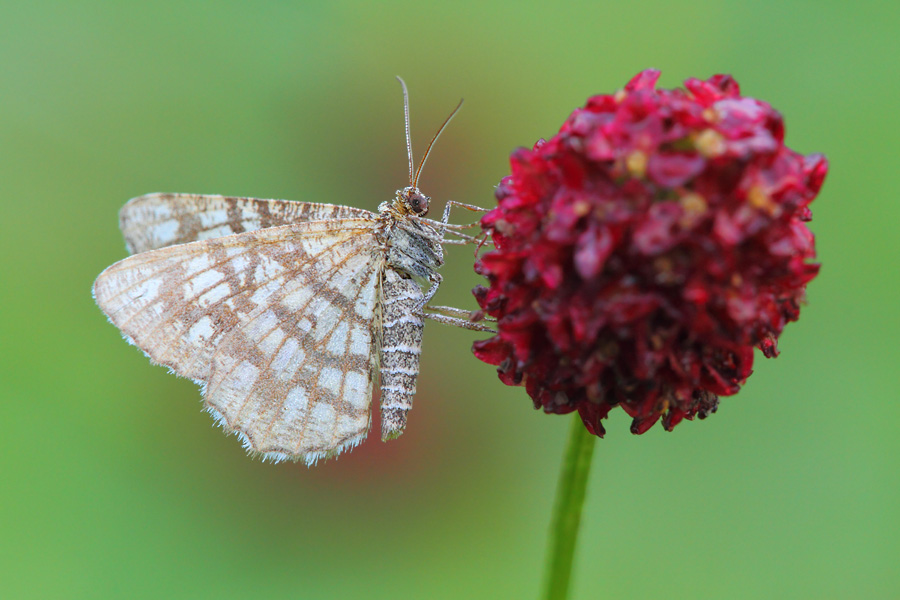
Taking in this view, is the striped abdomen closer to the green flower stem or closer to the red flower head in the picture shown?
the green flower stem

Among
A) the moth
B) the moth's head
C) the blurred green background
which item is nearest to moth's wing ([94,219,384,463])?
the moth

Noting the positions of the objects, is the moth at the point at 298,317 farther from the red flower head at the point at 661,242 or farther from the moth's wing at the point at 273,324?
the red flower head at the point at 661,242

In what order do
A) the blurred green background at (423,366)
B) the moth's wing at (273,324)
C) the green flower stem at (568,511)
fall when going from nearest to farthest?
1. the green flower stem at (568,511)
2. the moth's wing at (273,324)
3. the blurred green background at (423,366)

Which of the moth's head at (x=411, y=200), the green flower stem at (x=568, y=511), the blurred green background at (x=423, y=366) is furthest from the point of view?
the blurred green background at (x=423, y=366)

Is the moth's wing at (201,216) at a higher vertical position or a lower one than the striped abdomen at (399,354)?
higher

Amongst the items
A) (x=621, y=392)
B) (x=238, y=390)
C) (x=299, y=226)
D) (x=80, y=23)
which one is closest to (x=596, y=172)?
(x=621, y=392)

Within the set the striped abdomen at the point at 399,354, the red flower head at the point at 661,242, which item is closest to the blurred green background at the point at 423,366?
the striped abdomen at the point at 399,354

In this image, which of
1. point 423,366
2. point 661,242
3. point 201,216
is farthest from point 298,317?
point 661,242

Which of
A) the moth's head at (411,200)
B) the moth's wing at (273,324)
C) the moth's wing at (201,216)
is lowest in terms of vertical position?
the moth's wing at (273,324)
